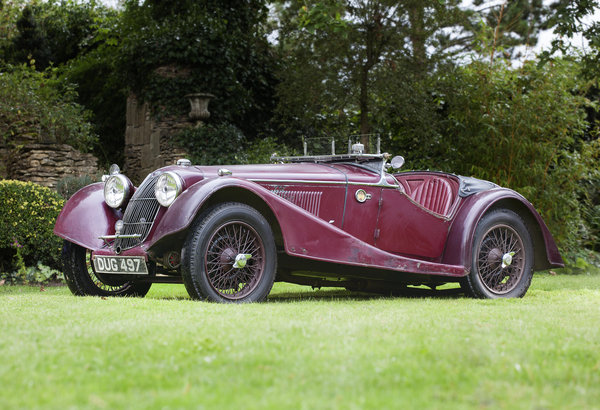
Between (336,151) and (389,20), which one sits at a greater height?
(389,20)

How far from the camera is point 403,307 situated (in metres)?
5.02

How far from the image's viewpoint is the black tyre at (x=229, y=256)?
4.72 meters

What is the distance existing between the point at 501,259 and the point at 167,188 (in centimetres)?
319

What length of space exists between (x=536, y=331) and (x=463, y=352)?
2.79 feet

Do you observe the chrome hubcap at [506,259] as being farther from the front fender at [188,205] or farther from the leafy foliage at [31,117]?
the leafy foliage at [31,117]

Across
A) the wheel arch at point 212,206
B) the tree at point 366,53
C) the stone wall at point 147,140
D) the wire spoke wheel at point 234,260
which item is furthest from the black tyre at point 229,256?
the stone wall at point 147,140

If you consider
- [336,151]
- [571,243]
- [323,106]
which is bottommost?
[571,243]

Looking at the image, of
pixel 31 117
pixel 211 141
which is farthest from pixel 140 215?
pixel 31 117

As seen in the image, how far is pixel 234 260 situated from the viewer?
16.1 feet

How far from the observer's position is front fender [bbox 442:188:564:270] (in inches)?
237

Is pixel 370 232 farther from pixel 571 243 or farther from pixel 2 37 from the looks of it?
pixel 2 37

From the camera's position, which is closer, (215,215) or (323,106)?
(215,215)

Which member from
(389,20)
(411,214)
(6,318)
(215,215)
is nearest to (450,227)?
(411,214)

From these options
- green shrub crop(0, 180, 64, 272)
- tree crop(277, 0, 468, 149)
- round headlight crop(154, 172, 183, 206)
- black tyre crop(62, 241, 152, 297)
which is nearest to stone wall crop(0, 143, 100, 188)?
tree crop(277, 0, 468, 149)
